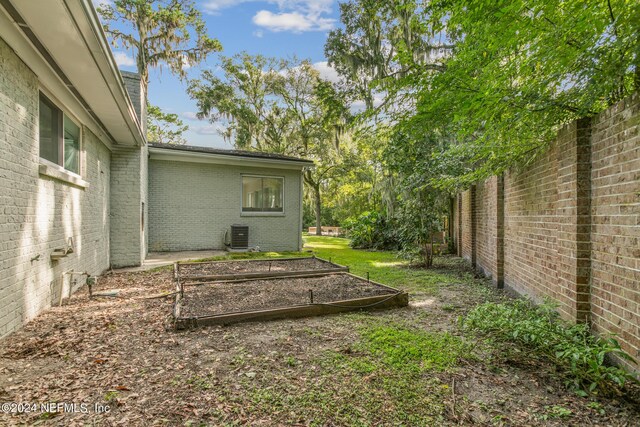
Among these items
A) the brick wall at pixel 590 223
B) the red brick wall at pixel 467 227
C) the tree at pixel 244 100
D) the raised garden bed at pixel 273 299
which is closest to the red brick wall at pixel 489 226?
the red brick wall at pixel 467 227

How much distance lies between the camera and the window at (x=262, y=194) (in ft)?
38.0

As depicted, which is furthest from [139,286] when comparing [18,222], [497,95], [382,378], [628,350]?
[628,350]

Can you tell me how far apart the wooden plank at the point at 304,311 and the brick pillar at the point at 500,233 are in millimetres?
2402

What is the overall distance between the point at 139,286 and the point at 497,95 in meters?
6.03

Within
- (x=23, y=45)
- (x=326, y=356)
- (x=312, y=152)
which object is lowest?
(x=326, y=356)

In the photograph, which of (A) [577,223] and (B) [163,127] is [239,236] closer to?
(A) [577,223]

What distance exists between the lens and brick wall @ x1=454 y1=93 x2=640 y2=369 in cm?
251

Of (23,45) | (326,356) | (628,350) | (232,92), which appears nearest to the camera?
(628,350)

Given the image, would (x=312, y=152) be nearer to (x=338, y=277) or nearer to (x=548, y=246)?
(x=338, y=277)

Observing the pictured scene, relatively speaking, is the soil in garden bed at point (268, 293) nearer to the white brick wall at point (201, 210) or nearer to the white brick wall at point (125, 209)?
the white brick wall at point (125, 209)

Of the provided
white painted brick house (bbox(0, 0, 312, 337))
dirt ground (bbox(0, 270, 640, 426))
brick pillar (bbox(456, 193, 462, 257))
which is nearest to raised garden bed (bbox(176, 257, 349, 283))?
white painted brick house (bbox(0, 0, 312, 337))

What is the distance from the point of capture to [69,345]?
317 centimetres

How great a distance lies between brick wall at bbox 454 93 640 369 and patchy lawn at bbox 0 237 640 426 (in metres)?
0.72

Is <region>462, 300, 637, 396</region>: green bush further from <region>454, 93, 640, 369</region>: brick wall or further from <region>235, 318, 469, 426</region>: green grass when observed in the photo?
<region>235, 318, 469, 426</region>: green grass
